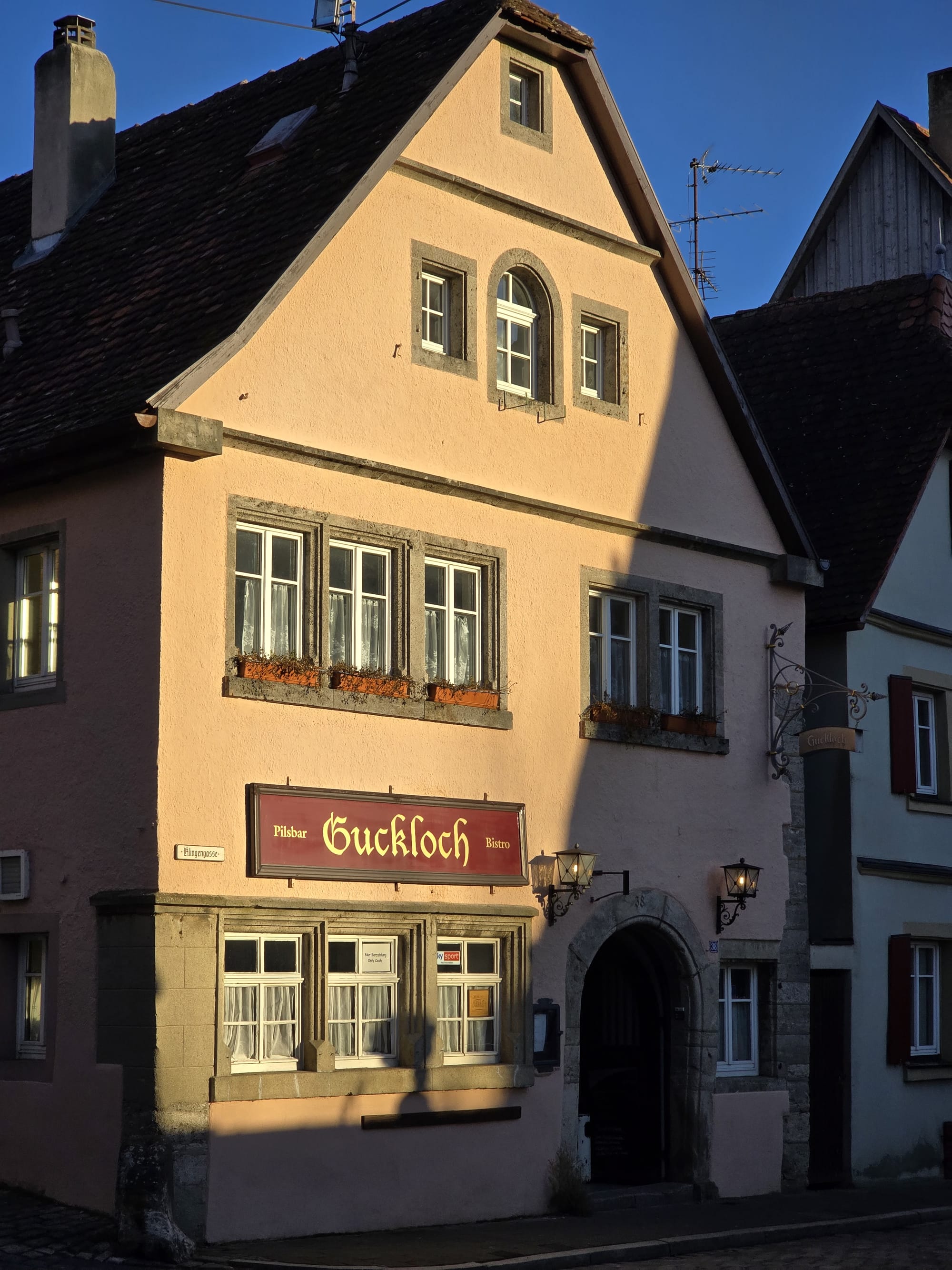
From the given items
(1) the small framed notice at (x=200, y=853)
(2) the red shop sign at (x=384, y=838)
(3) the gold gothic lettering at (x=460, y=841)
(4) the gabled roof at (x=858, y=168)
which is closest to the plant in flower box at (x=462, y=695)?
(2) the red shop sign at (x=384, y=838)

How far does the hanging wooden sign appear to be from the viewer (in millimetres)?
19000

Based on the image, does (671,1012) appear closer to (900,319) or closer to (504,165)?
(504,165)

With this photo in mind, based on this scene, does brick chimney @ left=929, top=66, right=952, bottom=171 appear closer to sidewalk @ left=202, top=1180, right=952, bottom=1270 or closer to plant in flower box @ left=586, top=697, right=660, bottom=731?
plant in flower box @ left=586, top=697, right=660, bottom=731

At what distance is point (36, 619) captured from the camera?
51.6 feet

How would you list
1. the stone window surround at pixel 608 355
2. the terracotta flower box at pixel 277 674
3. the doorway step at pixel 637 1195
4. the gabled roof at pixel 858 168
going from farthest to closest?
the gabled roof at pixel 858 168 < the stone window surround at pixel 608 355 < the doorway step at pixel 637 1195 < the terracotta flower box at pixel 277 674

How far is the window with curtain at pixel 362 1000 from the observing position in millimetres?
15359

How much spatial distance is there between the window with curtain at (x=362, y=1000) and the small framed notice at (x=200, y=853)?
132 centimetres

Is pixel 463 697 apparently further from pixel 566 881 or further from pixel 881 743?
pixel 881 743

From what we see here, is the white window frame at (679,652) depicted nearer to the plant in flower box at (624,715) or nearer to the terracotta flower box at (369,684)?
the plant in flower box at (624,715)

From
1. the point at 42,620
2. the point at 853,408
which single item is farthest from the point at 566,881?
the point at 853,408

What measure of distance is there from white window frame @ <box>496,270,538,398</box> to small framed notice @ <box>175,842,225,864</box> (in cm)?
531

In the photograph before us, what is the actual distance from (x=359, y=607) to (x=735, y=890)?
5.04 meters

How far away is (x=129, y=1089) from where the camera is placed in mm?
13922

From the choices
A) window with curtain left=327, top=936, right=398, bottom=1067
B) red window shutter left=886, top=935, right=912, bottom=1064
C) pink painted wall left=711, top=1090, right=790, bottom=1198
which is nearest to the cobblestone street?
pink painted wall left=711, top=1090, right=790, bottom=1198
